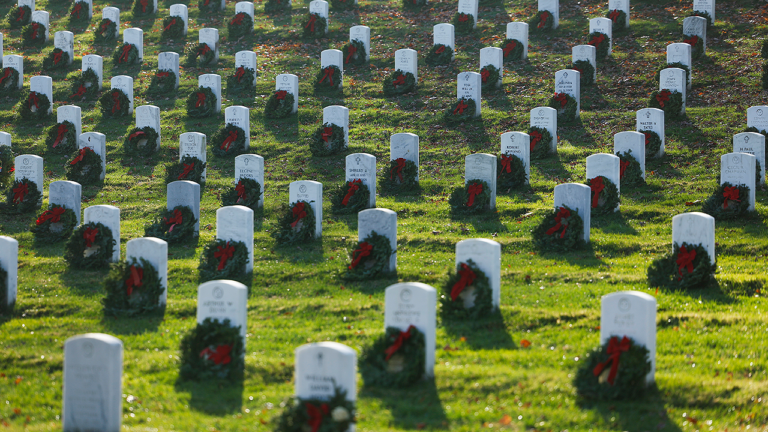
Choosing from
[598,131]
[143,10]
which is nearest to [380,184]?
[598,131]

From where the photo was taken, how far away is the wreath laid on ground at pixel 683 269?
34.3 ft

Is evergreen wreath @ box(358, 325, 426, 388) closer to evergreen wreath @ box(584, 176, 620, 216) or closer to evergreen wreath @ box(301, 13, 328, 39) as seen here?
evergreen wreath @ box(584, 176, 620, 216)

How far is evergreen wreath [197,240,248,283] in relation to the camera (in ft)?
38.6

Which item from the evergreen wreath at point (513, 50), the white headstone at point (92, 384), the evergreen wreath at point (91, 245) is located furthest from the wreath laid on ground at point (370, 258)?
the evergreen wreath at point (513, 50)

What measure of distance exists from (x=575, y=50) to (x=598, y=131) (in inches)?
153

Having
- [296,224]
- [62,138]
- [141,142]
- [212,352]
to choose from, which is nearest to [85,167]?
[141,142]

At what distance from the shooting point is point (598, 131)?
18000 millimetres

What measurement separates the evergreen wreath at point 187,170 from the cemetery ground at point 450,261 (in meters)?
0.41

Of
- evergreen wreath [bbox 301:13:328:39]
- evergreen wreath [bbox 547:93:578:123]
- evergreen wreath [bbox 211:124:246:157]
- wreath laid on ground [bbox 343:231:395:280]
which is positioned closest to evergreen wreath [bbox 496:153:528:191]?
evergreen wreath [bbox 547:93:578:123]

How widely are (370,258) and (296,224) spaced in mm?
2368

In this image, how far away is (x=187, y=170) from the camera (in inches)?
645

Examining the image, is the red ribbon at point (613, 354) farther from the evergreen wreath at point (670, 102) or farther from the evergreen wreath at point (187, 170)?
the evergreen wreath at point (670, 102)

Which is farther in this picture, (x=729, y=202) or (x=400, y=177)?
(x=400, y=177)

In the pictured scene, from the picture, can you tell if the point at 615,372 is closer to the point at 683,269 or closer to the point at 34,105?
the point at 683,269
